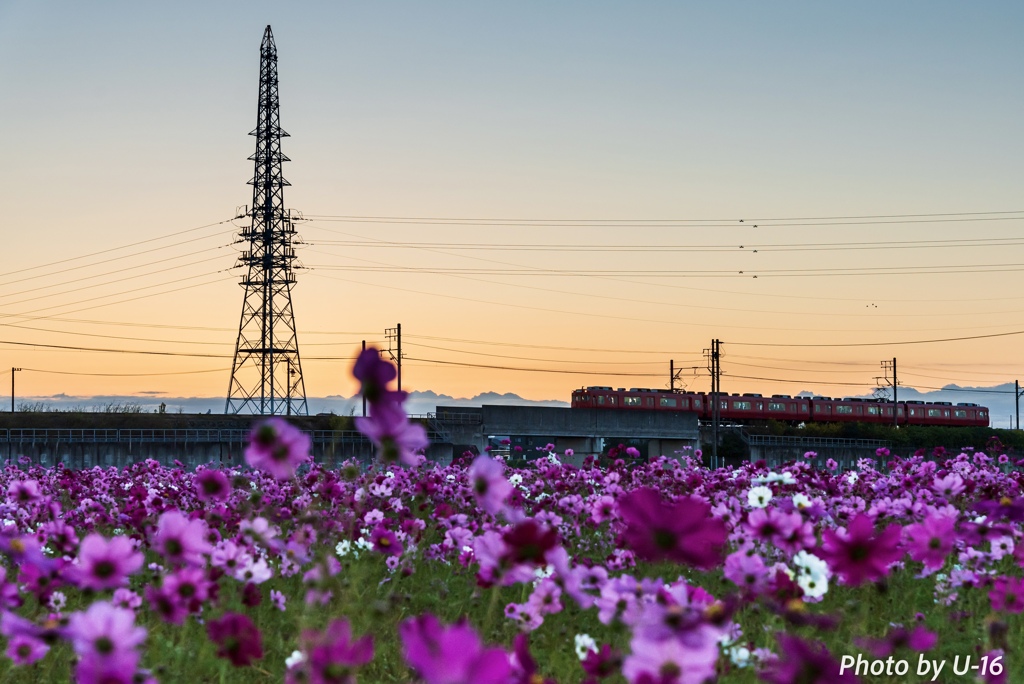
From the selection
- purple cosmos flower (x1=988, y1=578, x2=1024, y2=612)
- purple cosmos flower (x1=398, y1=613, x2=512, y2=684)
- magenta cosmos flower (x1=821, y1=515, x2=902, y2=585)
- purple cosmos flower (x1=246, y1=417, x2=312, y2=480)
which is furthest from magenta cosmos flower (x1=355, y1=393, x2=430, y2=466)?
purple cosmos flower (x1=988, y1=578, x2=1024, y2=612)

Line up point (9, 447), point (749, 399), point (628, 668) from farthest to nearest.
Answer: point (749, 399) → point (9, 447) → point (628, 668)

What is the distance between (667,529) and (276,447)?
59 cm

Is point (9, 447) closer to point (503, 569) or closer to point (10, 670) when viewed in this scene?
point (10, 670)

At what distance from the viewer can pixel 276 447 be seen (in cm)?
144

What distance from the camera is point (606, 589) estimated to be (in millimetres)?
1881

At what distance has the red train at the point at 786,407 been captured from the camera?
45.6 m

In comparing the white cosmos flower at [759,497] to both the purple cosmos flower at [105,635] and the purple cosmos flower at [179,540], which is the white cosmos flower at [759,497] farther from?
the purple cosmos flower at [105,635]

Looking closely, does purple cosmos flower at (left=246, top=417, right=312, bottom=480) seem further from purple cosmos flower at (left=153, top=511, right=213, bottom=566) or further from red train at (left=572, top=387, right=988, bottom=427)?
red train at (left=572, top=387, right=988, bottom=427)

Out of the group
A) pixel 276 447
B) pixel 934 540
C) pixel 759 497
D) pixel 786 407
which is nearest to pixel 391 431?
pixel 276 447

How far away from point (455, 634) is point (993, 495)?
412 centimetres

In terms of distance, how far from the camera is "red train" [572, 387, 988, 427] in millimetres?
45562

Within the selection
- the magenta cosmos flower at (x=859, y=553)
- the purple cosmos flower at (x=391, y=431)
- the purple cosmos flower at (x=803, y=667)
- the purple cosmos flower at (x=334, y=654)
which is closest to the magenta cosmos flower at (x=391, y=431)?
the purple cosmos flower at (x=391, y=431)

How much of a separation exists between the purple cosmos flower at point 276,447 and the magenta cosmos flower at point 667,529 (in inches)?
19.6

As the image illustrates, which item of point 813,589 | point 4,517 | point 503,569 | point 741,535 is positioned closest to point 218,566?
point 503,569
